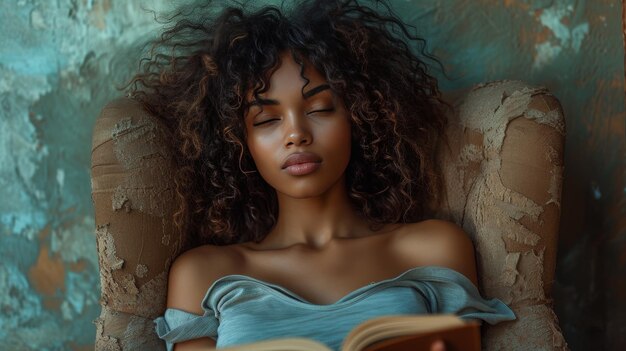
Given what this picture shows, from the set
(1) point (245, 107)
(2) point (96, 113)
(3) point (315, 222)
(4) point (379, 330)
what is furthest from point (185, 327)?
(2) point (96, 113)

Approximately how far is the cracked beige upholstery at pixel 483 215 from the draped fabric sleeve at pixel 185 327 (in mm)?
49

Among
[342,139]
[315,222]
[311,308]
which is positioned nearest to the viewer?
[311,308]

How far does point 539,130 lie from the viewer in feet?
6.76

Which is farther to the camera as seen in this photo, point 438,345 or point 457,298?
point 457,298

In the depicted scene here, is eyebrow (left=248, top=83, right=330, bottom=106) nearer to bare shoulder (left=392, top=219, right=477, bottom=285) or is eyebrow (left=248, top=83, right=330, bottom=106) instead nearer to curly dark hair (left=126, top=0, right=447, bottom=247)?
curly dark hair (left=126, top=0, right=447, bottom=247)

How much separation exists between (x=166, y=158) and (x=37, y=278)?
608 millimetres

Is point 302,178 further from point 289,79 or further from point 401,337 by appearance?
point 401,337

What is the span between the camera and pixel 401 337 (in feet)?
4.62

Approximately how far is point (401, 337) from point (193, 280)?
718 millimetres

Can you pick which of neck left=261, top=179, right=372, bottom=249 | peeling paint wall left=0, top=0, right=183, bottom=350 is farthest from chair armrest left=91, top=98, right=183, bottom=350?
peeling paint wall left=0, top=0, right=183, bottom=350

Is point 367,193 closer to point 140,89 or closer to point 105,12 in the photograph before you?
point 140,89

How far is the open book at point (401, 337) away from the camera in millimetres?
1376

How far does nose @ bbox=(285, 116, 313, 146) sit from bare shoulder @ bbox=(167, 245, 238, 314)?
1.04ft

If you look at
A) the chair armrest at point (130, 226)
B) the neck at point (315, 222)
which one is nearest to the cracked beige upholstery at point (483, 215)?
the chair armrest at point (130, 226)
